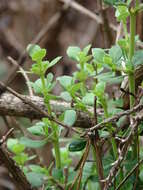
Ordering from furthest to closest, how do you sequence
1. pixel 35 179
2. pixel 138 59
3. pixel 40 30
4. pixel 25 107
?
pixel 40 30
pixel 25 107
pixel 35 179
pixel 138 59

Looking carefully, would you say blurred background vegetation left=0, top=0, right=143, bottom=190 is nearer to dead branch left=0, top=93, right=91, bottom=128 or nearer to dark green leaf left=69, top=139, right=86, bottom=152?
dead branch left=0, top=93, right=91, bottom=128

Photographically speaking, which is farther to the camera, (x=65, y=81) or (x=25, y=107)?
(x=25, y=107)

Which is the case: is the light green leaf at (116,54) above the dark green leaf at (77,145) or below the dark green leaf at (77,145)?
above

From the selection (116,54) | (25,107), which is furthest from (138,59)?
(25,107)

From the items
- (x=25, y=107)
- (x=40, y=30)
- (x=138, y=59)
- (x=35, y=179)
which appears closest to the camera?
(x=138, y=59)

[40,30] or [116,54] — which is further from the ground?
[116,54]

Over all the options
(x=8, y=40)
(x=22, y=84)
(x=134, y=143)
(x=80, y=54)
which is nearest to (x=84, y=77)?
(x=80, y=54)

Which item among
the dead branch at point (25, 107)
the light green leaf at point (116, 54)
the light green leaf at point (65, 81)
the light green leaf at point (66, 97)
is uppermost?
the light green leaf at point (116, 54)

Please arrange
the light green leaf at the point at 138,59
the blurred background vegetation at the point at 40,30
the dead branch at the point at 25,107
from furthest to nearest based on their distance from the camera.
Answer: the blurred background vegetation at the point at 40,30, the dead branch at the point at 25,107, the light green leaf at the point at 138,59

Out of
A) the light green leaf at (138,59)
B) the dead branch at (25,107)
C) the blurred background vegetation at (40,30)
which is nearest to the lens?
the light green leaf at (138,59)

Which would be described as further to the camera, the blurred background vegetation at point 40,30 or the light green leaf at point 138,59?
the blurred background vegetation at point 40,30

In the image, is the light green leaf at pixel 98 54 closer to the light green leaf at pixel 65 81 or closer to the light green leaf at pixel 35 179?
the light green leaf at pixel 65 81

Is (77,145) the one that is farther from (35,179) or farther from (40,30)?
(40,30)

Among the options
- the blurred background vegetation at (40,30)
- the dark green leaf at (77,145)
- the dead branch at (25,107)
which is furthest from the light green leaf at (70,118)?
the blurred background vegetation at (40,30)
